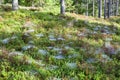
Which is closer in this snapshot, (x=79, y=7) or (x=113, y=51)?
(x=113, y=51)

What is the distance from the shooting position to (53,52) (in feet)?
43.2

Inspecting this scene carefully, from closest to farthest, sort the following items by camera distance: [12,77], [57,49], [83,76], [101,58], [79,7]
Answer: [12,77], [83,76], [101,58], [57,49], [79,7]

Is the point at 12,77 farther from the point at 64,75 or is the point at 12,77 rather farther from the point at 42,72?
the point at 64,75

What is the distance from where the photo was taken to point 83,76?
1052 centimetres

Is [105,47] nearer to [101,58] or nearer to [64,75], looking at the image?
[101,58]

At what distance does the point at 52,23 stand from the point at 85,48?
635 cm

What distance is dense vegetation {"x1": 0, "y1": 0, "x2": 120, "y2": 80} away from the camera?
1059 centimetres

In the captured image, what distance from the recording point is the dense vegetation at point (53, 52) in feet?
34.7

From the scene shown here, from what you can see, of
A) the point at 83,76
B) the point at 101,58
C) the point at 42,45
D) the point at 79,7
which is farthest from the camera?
the point at 79,7

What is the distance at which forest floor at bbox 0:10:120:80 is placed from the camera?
10.6m

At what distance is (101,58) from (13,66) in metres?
4.50

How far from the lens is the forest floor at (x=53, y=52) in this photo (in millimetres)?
10586

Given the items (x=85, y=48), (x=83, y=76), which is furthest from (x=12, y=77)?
(x=85, y=48)

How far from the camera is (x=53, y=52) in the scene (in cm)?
1316
